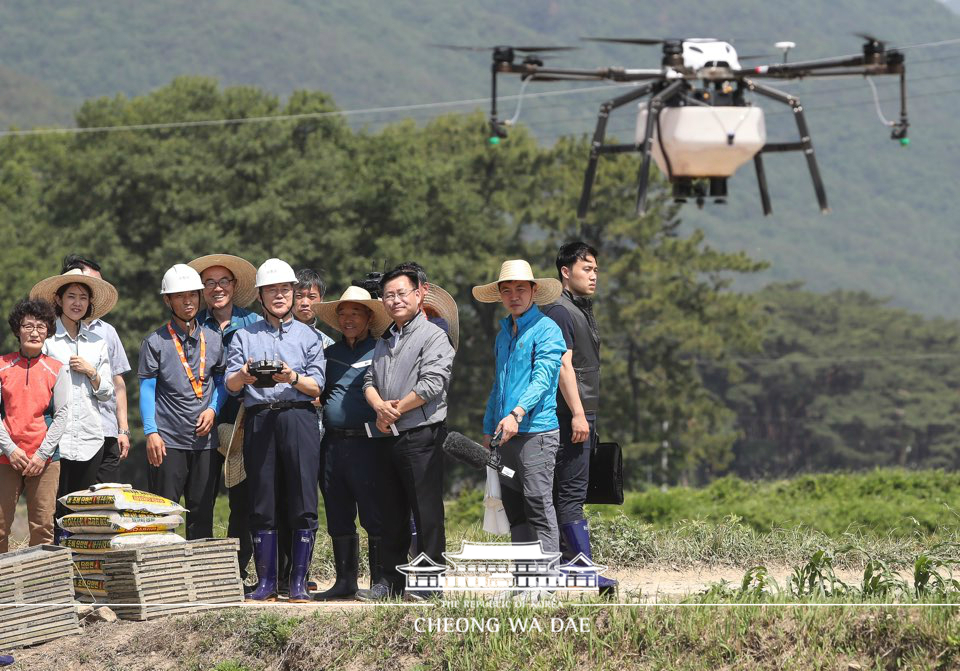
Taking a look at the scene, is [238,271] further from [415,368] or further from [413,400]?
[413,400]

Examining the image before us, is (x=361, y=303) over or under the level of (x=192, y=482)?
over

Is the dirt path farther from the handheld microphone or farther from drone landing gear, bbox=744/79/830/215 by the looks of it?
drone landing gear, bbox=744/79/830/215

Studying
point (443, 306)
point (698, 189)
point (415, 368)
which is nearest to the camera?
point (415, 368)

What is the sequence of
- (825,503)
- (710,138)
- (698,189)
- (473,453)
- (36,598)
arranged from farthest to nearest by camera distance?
1. (698,189)
2. (710,138)
3. (825,503)
4. (36,598)
5. (473,453)

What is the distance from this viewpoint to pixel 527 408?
7484 millimetres

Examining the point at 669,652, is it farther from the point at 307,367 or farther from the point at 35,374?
the point at 35,374

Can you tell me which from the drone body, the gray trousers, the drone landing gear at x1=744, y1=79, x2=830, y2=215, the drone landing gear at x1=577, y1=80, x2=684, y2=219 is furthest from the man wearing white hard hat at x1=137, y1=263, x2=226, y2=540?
the drone landing gear at x1=744, y1=79, x2=830, y2=215

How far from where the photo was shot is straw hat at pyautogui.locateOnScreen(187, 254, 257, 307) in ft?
28.8

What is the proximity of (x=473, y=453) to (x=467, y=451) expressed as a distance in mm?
34

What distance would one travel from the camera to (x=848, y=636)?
22.0 ft

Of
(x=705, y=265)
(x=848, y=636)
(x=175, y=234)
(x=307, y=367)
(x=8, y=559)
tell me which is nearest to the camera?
(x=848, y=636)

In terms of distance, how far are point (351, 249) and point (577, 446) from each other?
35746 mm

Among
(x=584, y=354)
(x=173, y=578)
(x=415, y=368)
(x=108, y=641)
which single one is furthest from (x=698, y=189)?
(x=108, y=641)

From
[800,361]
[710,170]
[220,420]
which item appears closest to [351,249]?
[710,170]
